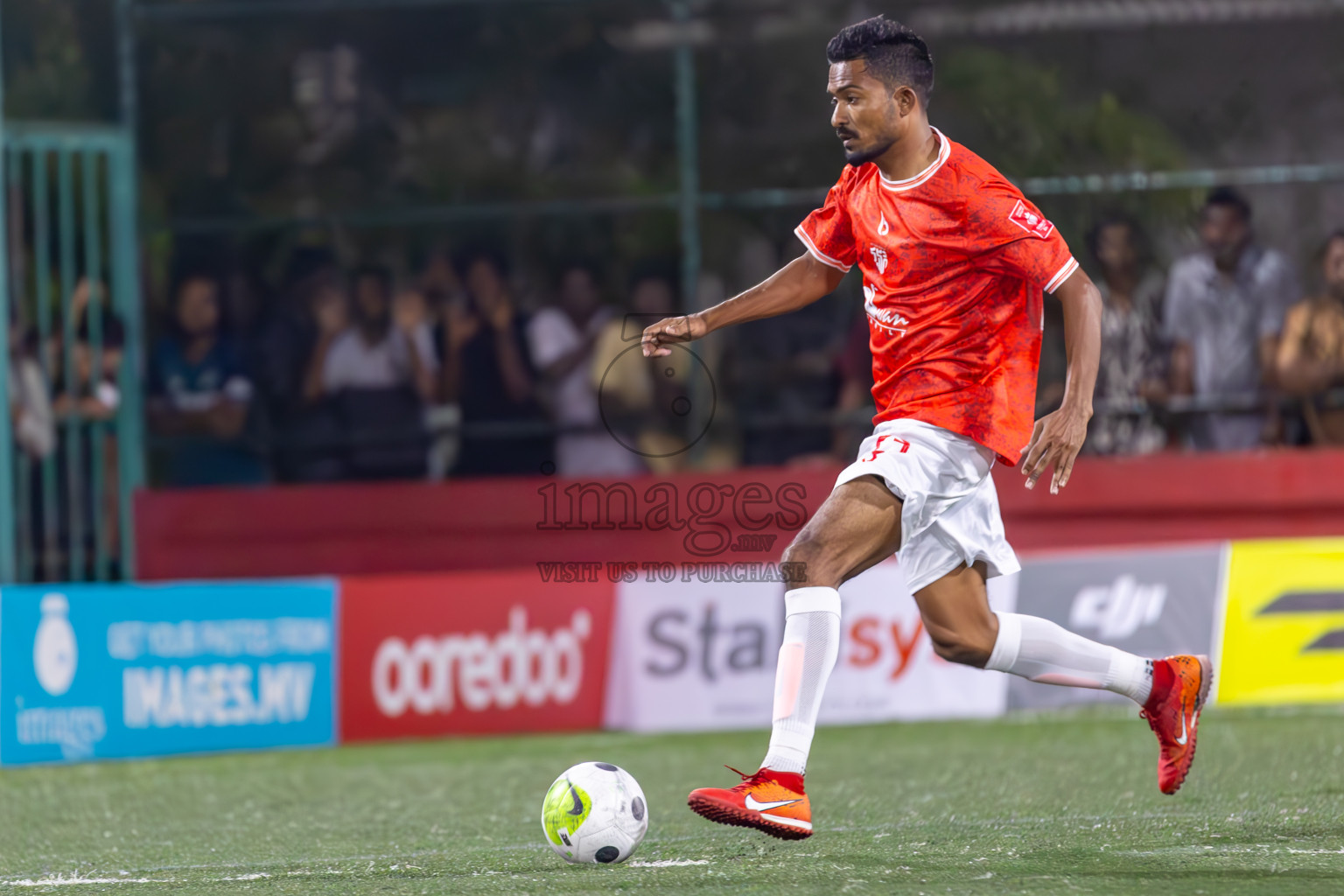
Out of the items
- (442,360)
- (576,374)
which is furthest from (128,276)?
(576,374)

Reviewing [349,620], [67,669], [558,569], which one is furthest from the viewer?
[558,569]

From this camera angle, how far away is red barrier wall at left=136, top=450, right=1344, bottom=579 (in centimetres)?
1084

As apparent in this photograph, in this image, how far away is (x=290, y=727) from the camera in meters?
9.49

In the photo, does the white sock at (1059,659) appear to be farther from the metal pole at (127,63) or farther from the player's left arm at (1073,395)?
the metal pole at (127,63)

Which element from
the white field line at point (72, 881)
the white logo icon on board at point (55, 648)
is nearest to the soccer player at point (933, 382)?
the white field line at point (72, 881)

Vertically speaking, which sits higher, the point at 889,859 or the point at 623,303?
the point at 623,303

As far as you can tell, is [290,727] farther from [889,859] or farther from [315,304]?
[889,859]

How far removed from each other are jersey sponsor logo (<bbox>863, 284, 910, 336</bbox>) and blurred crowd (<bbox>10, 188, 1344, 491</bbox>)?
18.9ft

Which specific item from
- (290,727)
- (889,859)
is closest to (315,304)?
(290,727)

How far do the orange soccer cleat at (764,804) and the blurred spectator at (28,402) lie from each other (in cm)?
742

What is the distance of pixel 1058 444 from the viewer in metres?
4.86

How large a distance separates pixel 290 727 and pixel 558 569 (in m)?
1.95

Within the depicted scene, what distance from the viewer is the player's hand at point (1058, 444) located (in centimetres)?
486

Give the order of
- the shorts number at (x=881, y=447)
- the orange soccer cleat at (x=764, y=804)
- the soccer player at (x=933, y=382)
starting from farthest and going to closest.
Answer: the shorts number at (x=881, y=447)
the soccer player at (x=933, y=382)
the orange soccer cleat at (x=764, y=804)
